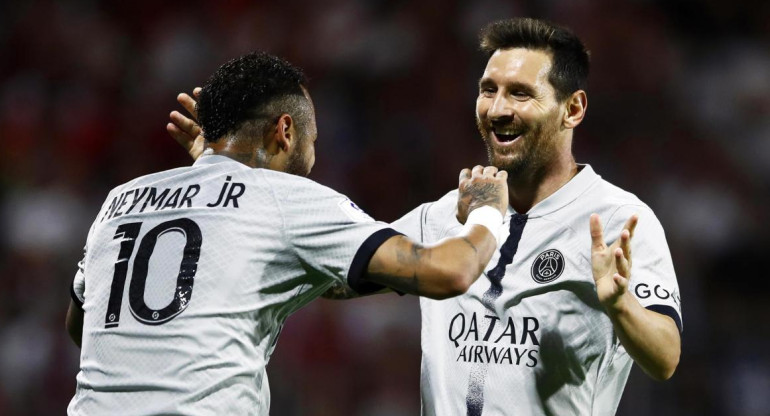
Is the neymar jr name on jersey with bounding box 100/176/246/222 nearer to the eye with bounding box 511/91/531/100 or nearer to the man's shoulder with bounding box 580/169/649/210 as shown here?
the eye with bounding box 511/91/531/100

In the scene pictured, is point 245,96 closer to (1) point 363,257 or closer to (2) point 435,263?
(1) point 363,257

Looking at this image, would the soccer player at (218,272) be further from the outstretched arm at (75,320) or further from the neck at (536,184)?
the outstretched arm at (75,320)

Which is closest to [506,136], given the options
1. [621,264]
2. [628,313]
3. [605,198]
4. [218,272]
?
[605,198]

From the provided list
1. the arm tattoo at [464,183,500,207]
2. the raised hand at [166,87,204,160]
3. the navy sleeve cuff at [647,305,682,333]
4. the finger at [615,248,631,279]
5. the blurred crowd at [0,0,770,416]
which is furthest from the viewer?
the blurred crowd at [0,0,770,416]

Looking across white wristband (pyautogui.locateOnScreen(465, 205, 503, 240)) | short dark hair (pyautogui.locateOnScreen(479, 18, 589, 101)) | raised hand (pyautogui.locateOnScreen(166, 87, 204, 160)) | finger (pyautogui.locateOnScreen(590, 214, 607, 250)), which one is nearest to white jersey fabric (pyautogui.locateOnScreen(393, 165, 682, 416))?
finger (pyautogui.locateOnScreen(590, 214, 607, 250))

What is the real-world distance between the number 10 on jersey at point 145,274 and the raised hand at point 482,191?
958 millimetres

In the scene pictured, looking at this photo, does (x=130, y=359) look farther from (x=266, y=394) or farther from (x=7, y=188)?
(x=7, y=188)

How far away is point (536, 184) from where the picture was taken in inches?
152

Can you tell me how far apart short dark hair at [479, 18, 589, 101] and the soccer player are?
2.43 feet

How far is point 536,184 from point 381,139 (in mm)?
5301

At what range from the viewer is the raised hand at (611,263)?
3127 mm

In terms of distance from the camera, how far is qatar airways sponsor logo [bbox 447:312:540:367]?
3.52 m

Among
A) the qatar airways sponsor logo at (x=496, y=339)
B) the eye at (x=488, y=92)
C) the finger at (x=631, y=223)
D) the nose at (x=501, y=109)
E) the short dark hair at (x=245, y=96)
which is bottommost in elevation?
the qatar airways sponsor logo at (x=496, y=339)

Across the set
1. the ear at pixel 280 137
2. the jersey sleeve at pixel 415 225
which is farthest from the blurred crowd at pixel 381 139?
the ear at pixel 280 137
